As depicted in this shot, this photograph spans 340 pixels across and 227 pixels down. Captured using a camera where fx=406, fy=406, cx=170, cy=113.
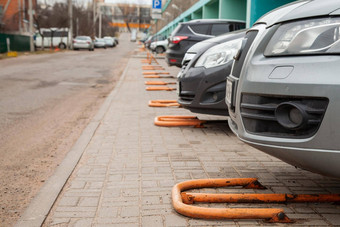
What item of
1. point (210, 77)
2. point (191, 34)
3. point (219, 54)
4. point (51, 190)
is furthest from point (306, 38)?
point (191, 34)

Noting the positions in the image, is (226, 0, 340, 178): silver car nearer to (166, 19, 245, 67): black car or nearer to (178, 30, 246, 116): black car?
(178, 30, 246, 116): black car

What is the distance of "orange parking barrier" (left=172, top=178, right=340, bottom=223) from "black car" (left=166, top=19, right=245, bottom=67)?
8991mm

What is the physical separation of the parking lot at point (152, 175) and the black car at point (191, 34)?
20.0 ft

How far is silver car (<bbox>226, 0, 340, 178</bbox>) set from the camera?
2416 mm

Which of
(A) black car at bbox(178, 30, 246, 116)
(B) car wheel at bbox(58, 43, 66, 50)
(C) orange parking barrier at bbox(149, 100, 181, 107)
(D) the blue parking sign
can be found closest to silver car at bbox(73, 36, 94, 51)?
(B) car wheel at bbox(58, 43, 66, 50)

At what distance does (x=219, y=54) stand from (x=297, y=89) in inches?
122

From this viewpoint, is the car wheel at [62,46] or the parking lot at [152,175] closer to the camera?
the parking lot at [152,175]

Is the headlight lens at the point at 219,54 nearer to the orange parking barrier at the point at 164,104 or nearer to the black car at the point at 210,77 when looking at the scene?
the black car at the point at 210,77

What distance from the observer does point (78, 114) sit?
773cm

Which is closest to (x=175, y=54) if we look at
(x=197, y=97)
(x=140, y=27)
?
(x=197, y=97)

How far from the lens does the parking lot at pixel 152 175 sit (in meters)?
2.93

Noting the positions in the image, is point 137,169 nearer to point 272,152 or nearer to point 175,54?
point 272,152

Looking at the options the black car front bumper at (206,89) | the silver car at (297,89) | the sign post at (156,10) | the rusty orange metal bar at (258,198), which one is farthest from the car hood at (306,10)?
the sign post at (156,10)

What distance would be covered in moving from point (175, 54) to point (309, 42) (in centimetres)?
1086
